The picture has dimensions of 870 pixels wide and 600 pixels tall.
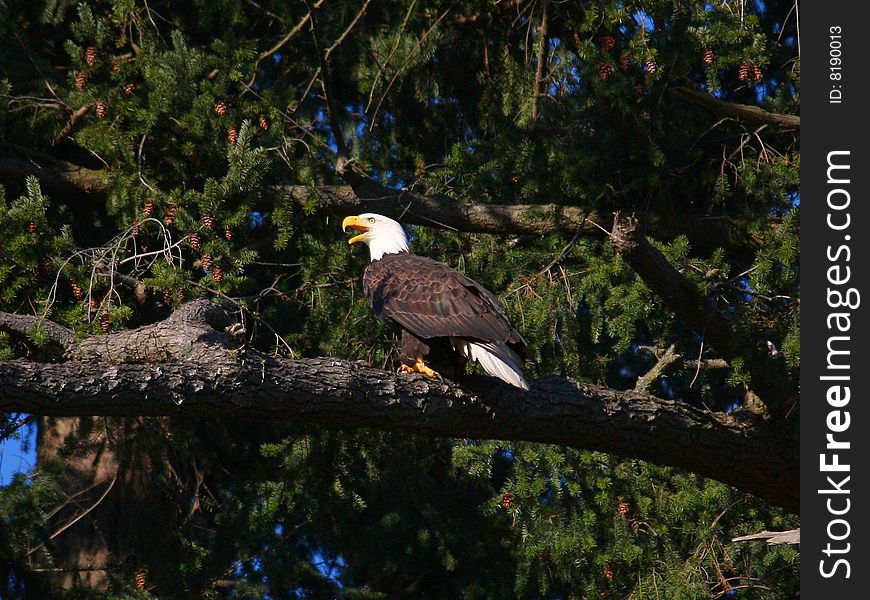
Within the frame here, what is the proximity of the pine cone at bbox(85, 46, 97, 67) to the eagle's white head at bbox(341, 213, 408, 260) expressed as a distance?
1761mm

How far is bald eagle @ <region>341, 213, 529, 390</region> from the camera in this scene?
452 cm

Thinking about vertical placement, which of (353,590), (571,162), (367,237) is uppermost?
(571,162)

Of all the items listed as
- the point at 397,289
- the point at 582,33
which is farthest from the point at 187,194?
the point at 582,33

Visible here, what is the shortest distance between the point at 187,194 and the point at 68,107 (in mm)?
1049

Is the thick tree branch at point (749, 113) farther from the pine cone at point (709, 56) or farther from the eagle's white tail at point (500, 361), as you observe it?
the eagle's white tail at point (500, 361)

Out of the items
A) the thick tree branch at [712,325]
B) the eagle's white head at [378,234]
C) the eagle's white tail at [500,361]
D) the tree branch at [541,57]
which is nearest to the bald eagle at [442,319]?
the eagle's white tail at [500,361]

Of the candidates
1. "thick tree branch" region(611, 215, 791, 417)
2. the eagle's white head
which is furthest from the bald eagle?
"thick tree branch" region(611, 215, 791, 417)

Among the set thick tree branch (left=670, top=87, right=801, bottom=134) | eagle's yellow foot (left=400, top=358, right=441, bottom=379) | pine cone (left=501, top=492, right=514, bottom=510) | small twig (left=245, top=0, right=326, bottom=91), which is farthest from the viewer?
small twig (left=245, top=0, right=326, bottom=91)

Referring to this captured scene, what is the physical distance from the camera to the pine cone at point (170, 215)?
18.9 ft

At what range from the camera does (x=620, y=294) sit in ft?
18.5

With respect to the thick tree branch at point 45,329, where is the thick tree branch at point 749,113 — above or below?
above

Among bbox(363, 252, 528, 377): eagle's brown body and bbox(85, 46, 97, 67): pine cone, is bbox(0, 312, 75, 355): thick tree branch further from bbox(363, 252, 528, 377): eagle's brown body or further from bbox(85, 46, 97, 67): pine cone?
bbox(85, 46, 97, 67): pine cone

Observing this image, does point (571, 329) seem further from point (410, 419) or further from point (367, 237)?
point (410, 419)

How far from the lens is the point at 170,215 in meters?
5.79
